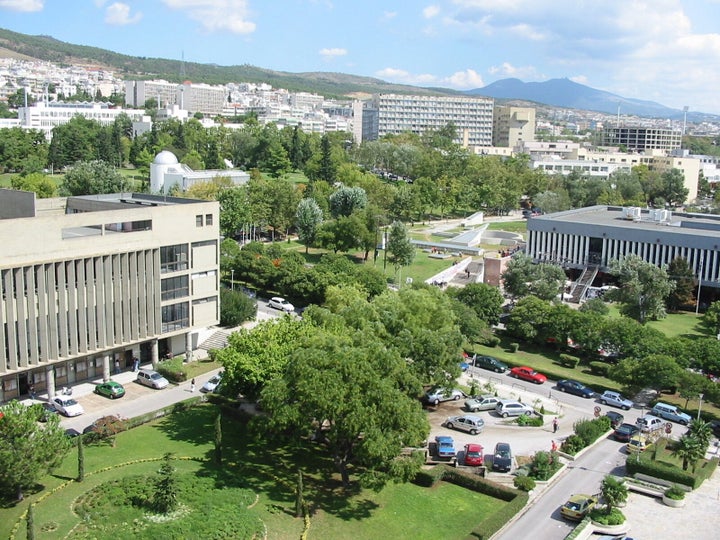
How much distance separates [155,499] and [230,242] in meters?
40.6

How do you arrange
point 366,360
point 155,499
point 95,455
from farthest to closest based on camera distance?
point 95,455 → point 366,360 → point 155,499

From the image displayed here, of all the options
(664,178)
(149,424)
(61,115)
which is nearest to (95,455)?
(149,424)

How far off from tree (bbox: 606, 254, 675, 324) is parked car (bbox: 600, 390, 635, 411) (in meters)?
16.5

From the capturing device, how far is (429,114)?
Answer: 189 m

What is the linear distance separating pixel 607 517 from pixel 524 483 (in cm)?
371

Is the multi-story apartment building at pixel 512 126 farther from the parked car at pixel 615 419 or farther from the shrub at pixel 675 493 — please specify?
the shrub at pixel 675 493

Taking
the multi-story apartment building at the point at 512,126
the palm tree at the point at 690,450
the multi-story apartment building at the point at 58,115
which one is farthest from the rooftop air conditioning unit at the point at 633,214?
the multi-story apartment building at the point at 512,126

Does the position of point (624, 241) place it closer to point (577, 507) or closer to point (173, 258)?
point (173, 258)

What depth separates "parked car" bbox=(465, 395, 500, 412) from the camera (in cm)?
4056

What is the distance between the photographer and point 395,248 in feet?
220

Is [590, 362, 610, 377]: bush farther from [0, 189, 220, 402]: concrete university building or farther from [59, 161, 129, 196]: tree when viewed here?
[59, 161, 129, 196]: tree

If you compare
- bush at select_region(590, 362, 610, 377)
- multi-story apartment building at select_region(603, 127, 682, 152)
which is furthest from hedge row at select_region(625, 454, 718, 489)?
multi-story apartment building at select_region(603, 127, 682, 152)

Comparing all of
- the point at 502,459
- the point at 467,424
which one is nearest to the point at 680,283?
the point at 467,424

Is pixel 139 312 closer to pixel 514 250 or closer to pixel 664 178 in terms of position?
pixel 514 250
